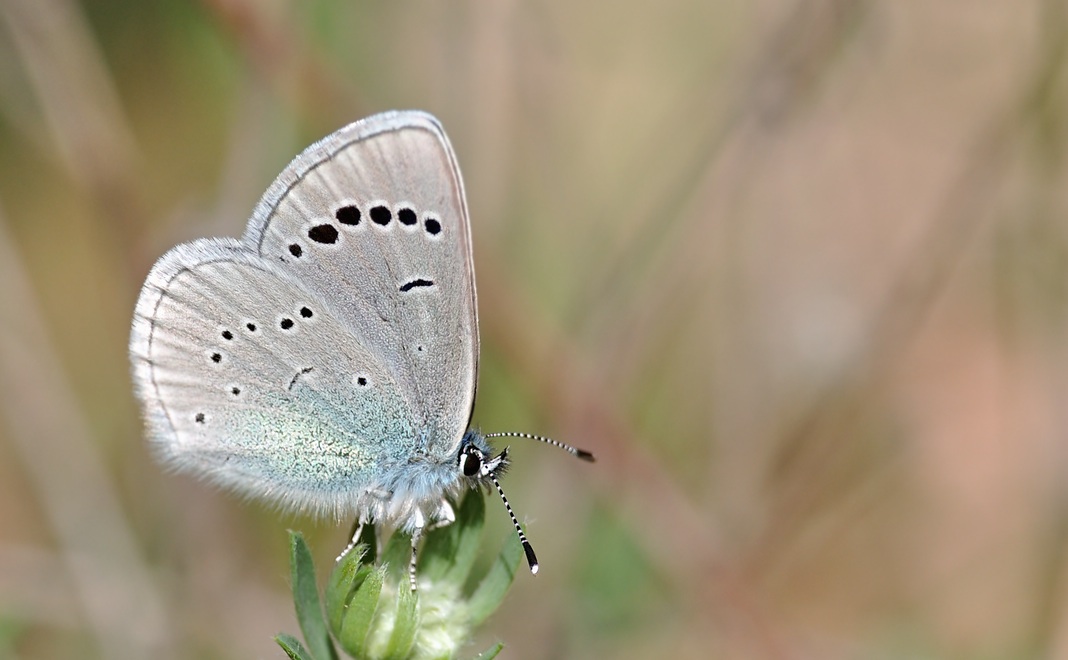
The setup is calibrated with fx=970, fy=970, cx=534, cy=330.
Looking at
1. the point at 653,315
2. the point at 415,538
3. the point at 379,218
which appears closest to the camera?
the point at 415,538

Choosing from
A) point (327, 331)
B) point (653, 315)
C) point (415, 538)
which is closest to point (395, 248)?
point (327, 331)

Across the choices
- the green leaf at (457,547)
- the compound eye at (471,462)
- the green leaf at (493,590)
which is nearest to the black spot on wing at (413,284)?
the compound eye at (471,462)

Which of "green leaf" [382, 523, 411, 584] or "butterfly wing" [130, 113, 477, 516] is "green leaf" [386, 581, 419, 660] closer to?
"green leaf" [382, 523, 411, 584]

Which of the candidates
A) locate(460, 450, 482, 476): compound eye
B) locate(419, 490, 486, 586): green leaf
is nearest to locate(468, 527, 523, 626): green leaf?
locate(419, 490, 486, 586): green leaf

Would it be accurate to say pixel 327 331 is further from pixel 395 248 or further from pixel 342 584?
pixel 342 584

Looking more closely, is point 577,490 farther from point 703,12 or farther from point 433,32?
point 703,12

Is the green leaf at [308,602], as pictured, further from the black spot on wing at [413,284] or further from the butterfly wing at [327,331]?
the black spot on wing at [413,284]
